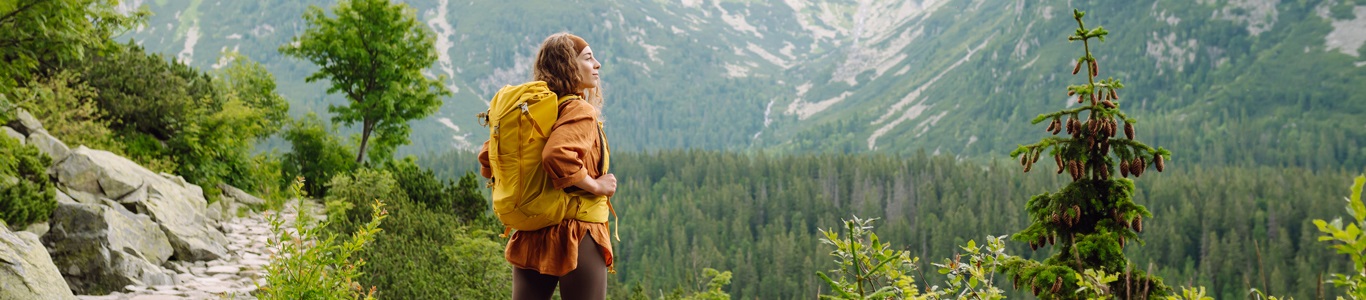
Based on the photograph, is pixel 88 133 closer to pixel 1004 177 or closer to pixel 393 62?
pixel 393 62

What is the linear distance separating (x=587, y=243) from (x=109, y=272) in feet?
23.2

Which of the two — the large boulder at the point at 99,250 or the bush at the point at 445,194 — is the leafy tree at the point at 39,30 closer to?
the large boulder at the point at 99,250

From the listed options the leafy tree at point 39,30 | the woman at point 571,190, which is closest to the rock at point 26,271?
the woman at point 571,190

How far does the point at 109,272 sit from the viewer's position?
8883mm

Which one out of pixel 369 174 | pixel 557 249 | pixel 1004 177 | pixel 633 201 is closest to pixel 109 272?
pixel 557 249

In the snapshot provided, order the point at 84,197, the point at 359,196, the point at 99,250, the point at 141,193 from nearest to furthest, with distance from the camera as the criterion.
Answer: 1. the point at 99,250
2. the point at 84,197
3. the point at 141,193
4. the point at 359,196

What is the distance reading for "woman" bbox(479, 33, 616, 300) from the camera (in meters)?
3.87

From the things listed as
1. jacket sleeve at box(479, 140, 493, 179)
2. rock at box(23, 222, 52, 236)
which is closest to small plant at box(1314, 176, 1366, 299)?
jacket sleeve at box(479, 140, 493, 179)

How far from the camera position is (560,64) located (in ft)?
13.8

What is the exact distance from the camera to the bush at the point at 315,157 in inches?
957

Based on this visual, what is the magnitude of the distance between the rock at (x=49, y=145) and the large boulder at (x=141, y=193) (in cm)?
19

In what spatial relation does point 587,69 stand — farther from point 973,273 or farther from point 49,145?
point 49,145

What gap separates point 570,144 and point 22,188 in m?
7.98

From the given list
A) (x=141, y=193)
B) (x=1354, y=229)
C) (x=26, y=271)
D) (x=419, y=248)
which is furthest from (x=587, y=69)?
(x=141, y=193)
